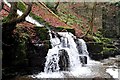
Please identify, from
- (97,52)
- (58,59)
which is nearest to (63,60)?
(58,59)

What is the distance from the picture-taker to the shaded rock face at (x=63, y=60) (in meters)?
9.61

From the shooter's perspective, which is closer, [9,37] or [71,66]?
[9,37]

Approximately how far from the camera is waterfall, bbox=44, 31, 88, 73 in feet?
31.1

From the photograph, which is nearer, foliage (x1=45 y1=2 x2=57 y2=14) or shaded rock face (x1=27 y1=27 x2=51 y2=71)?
shaded rock face (x1=27 y1=27 x2=51 y2=71)

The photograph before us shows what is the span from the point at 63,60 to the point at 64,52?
1.18ft

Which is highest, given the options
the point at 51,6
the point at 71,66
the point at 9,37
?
the point at 51,6

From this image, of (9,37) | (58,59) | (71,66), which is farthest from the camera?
(71,66)

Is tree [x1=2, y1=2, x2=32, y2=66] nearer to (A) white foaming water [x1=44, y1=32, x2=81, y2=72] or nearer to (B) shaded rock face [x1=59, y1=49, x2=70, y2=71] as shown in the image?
(A) white foaming water [x1=44, y1=32, x2=81, y2=72]

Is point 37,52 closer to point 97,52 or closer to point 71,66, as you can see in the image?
point 71,66

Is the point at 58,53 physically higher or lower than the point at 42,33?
lower

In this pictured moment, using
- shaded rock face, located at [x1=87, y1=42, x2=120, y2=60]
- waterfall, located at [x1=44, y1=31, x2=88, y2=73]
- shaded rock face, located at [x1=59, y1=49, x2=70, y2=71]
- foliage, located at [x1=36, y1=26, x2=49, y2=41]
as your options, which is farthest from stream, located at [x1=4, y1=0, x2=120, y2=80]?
shaded rock face, located at [x1=87, y1=42, x2=120, y2=60]

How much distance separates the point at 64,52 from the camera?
1002 cm

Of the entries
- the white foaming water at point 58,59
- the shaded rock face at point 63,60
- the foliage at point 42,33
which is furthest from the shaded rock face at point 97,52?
the foliage at point 42,33

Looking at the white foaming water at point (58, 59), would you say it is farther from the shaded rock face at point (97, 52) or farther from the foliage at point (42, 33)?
the shaded rock face at point (97, 52)
